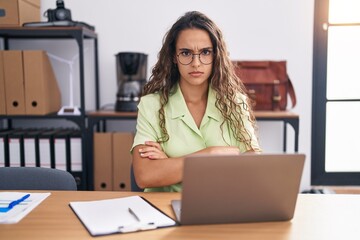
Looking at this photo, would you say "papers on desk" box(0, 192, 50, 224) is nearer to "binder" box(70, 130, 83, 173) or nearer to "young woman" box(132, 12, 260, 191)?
"young woman" box(132, 12, 260, 191)

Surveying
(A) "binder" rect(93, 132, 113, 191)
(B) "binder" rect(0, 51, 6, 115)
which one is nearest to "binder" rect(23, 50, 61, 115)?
(B) "binder" rect(0, 51, 6, 115)

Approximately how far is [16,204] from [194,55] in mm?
834

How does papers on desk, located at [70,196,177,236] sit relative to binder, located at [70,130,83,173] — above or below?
above

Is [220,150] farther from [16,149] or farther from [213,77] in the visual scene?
[16,149]

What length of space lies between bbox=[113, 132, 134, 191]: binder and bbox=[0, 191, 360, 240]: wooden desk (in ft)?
4.25

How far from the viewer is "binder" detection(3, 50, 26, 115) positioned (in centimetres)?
241

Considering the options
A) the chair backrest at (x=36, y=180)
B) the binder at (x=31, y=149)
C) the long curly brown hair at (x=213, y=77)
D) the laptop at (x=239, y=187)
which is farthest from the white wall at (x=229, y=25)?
the laptop at (x=239, y=187)

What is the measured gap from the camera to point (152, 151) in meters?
1.46

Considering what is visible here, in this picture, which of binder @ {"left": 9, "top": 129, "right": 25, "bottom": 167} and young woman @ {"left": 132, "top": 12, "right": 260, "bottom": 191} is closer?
young woman @ {"left": 132, "top": 12, "right": 260, "bottom": 191}

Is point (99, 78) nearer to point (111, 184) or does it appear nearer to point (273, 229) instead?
point (111, 184)

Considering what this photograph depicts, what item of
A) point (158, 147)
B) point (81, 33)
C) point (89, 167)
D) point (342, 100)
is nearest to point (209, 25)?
point (158, 147)

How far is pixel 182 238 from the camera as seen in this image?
949mm

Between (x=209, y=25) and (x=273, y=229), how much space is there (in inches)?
35.4

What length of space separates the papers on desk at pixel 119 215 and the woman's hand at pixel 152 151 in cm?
23
